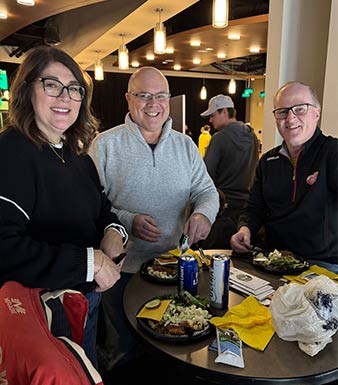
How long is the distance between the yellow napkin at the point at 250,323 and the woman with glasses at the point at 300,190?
22.3 inches

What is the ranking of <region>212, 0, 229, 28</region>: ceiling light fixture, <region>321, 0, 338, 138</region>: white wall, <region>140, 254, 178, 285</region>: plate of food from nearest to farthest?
<region>140, 254, 178, 285</region>: plate of food, <region>321, 0, 338, 138</region>: white wall, <region>212, 0, 229, 28</region>: ceiling light fixture

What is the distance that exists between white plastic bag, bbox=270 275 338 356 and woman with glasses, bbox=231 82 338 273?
2.16ft

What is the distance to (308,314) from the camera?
0.99 metres

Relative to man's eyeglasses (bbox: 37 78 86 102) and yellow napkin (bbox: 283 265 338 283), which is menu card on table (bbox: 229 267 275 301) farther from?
man's eyeglasses (bbox: 37 78 86 102)

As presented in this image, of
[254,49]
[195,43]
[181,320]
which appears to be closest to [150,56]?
[195,43]

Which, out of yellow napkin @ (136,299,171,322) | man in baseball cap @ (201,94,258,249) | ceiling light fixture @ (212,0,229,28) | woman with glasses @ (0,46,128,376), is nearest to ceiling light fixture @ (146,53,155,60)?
ceiling light fixture @ (212,0,229,28)

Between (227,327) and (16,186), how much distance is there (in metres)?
0.76

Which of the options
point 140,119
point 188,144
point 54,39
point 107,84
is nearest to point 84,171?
point 140,119

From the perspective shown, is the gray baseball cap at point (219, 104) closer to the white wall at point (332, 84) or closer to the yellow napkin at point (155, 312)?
the white wall at point (332, 84)

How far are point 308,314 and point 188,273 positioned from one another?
426 mm

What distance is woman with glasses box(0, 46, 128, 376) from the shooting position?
0.97 meters

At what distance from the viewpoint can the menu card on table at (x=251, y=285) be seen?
131 cm

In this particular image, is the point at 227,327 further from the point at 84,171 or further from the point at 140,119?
the point at 140,119

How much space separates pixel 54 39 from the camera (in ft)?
20.8
